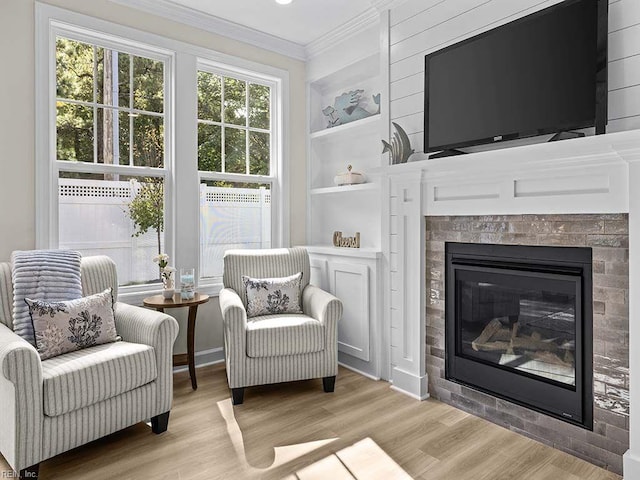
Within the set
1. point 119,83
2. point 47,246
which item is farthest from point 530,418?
point 119,83

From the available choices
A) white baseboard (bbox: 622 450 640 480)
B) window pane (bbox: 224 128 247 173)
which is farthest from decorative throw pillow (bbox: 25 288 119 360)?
white baseboard (bbox: 622 450 640 480)

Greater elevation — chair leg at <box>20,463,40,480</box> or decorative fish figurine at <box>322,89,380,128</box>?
decorative fish figurine at <box>322,89,380,128</box>

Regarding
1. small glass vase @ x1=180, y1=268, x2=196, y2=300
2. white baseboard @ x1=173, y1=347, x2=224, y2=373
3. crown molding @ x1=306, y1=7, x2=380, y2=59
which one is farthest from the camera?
white baseboard @ x1=173, y1=347, x2=224, y2=373

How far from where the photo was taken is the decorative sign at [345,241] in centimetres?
350

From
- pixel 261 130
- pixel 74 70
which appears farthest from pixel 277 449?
pixel 74 70

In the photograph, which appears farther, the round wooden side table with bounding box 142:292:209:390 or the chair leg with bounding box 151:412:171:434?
the round wooden side table with bounding box 142:292:209:390

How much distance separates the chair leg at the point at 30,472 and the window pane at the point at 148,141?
80.1 inches

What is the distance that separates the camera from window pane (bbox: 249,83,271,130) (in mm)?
3801

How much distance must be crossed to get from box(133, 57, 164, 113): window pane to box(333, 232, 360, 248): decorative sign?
1713mm

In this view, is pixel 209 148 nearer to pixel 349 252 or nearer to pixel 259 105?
pixel 259 105

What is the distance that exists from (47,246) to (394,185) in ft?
7.62

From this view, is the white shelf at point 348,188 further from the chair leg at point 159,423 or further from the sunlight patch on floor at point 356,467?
the chair leg at point 159,423

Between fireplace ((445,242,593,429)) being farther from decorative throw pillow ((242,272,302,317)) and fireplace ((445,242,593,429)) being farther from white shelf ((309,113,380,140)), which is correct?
white shelf ((309,113,380,140))

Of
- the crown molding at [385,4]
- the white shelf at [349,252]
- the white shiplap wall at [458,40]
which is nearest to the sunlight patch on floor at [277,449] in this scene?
the white shelf at [349,252]
